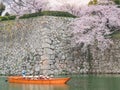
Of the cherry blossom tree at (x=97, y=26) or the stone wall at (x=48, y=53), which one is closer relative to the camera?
the stone wall at (x=48, y=53)

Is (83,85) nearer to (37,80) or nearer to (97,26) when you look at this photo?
(37,80)

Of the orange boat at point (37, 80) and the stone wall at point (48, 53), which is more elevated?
the stone wall at point (48, 53)

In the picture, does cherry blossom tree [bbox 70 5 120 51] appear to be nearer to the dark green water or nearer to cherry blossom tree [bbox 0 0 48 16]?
the dark green water

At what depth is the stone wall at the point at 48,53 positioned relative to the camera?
2002 inches

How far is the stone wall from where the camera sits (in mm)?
50844

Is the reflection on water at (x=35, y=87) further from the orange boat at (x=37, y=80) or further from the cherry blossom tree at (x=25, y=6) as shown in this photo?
the cherry blossom tree at (x=25, y=6)

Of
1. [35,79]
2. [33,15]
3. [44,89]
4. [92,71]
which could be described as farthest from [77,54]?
[44,89]

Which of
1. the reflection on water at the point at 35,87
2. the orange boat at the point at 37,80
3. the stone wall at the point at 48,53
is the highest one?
the stone wall at the point at 48,53

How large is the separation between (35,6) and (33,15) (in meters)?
6.35

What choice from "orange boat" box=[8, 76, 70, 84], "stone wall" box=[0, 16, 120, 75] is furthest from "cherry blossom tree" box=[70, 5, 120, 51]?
"orange boat" box=[8, 76, 70, 84]

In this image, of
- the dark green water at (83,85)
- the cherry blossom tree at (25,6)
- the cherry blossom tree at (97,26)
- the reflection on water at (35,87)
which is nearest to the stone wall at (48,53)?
the cherry blossom tree at (97,26)

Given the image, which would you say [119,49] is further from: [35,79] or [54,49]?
[35,79]

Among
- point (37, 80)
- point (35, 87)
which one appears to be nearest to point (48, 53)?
point (37, 80)

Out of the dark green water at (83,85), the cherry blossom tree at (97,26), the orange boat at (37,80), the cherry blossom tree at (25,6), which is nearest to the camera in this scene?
the dark green water at (83,85)
